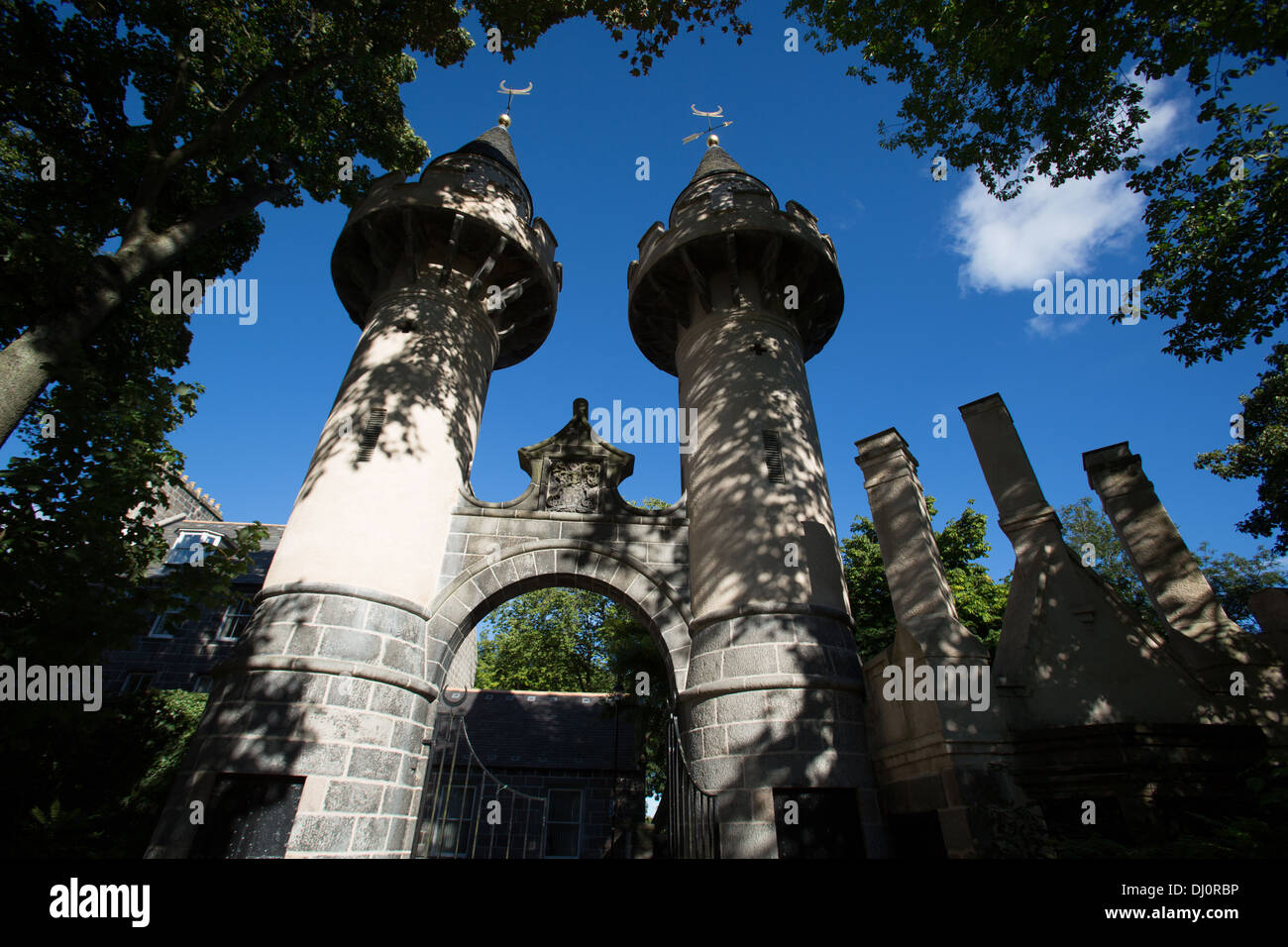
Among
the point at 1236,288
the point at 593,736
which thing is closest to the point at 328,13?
the point at 1236,288

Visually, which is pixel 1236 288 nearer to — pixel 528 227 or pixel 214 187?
pixel 528 227

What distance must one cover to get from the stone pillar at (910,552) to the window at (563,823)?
12.7m

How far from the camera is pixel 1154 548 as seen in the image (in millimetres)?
7684

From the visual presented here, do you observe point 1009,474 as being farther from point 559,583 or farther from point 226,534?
point 226,534

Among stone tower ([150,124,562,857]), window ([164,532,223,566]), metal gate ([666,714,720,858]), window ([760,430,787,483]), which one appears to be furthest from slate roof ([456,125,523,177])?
window ([164,532,223,566])

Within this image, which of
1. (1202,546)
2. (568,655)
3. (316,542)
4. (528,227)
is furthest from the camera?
(1202,546)

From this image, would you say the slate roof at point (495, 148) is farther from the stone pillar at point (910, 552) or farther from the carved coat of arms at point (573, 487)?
the stone pillar at point (910, 552)

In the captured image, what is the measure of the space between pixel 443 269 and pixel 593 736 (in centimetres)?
1393

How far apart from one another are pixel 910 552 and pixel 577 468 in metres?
5.55

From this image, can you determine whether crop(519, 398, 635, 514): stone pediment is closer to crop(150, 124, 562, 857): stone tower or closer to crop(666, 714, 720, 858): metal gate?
crop(150, 124, 562, 857): stone tower

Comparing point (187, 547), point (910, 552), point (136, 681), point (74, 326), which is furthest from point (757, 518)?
point (187, 547)
